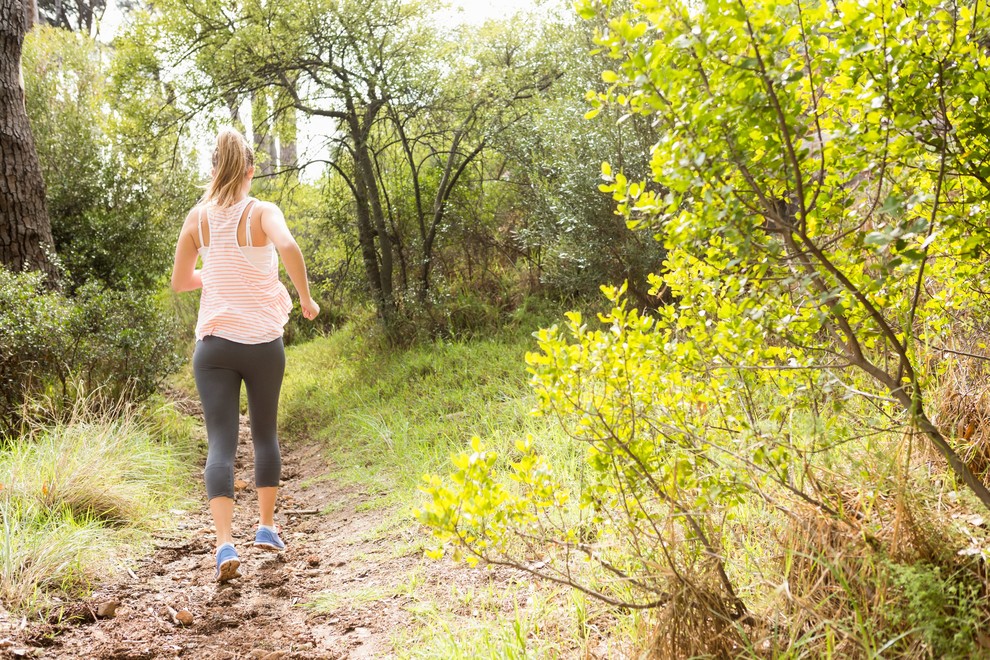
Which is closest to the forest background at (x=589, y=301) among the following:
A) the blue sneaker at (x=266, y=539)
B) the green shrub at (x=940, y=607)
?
the green shrub at (x=940, y=607)

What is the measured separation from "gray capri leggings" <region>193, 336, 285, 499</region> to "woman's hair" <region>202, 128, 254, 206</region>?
71 centimetres

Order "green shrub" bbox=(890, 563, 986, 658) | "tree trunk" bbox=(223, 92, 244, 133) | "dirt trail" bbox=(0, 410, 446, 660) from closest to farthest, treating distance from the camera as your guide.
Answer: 1. "green shrub" bbox=(890, 563, 986, 658)
2. "dirt trail" bbox=(0, 410, 446, 660)
3. "tree trunk" bbox=(223, 92, 244, 133)

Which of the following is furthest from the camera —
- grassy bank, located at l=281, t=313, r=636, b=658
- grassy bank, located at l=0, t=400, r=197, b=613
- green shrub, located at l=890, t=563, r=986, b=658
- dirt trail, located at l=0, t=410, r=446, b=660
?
grassy bank, located at l=0, t=400, r=197, b=613

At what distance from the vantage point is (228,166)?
363 cm

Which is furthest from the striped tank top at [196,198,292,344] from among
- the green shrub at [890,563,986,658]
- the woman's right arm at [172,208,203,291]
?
the green shrub at [890,563,986,658]

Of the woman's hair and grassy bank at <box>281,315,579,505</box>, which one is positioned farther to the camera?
grassy bank at <box>281,315,579,505</box>

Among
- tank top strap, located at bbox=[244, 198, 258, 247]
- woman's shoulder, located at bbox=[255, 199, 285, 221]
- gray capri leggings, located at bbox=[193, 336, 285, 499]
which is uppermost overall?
woman's shoulder, located at bbox=[255, 199, 285, 221]

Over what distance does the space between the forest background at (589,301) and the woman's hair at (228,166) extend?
1.72 meters

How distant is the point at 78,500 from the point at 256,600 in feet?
4.74

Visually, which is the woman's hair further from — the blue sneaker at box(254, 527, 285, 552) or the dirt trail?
the dirt trail

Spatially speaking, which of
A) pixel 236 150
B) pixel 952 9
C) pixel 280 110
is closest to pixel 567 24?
pixel 280 110

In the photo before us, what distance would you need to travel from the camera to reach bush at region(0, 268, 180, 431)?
212 inches

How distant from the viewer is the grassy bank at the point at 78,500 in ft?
11.0

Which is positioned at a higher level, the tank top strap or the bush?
the tank top strap
